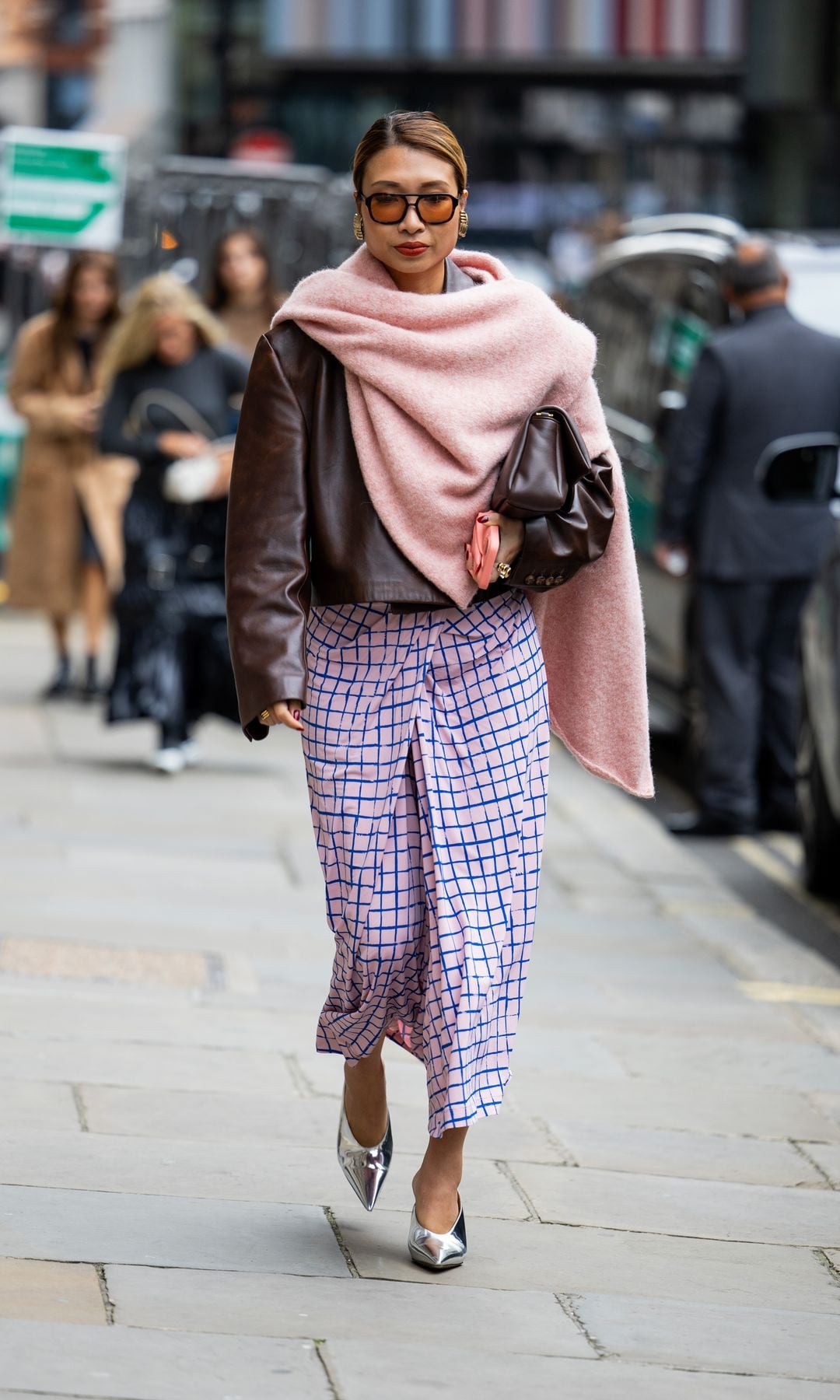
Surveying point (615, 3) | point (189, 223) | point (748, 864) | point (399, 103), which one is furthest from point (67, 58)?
point (748, 864)

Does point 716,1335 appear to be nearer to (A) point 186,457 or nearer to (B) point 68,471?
(A) point 186,457

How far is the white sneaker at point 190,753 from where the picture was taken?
9.11 meters

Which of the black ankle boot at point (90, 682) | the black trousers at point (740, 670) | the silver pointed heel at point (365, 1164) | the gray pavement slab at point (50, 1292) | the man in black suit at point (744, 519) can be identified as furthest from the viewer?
the black ankle boot at point (90, 682)

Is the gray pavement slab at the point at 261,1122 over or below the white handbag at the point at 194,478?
below

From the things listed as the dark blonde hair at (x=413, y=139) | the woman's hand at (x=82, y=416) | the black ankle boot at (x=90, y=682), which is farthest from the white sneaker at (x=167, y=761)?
the dark blonde hair at (x=413, y=139)

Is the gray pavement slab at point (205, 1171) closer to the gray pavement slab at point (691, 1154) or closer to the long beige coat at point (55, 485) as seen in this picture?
the gray pavement slab at point (691, 1154)

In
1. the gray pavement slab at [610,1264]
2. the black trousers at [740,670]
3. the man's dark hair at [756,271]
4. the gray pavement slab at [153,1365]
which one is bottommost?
the black trousers at [740,670]

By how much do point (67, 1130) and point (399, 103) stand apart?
29.2 m

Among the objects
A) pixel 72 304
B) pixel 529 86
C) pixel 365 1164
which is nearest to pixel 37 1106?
pixel 365 1164

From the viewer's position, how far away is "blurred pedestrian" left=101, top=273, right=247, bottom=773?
8.95 metres

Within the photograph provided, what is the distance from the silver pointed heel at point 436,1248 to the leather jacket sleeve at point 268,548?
85cm

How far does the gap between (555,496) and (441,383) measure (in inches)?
10.0

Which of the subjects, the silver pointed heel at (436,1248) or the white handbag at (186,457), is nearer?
the silver pointed heel at (436,1248)

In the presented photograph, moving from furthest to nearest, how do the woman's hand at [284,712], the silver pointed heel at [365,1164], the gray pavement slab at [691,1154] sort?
1. the gray pavement slab at [691,1154]
2. the silver pointed heel at [365,1164]
3. the woman's hand at [284,712]
